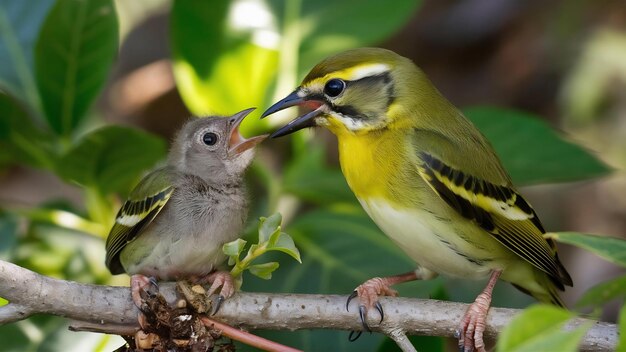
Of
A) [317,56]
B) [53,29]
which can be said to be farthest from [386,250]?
[53,29]

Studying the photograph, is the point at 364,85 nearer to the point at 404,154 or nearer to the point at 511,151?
the point at 404,154

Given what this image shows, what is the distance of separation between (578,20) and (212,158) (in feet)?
12.6

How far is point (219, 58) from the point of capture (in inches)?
176

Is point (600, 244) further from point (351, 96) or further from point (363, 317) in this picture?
point (351, 96)

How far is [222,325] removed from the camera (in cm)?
285

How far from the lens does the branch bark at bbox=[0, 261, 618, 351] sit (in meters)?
2.79

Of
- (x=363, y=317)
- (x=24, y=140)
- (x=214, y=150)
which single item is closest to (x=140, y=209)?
(x=214, y=150)

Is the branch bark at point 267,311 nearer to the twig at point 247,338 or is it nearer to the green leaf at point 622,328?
the twig at point 247,338

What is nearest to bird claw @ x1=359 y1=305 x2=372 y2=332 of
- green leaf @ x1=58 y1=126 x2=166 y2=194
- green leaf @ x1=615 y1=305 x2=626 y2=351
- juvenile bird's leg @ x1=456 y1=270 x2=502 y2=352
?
juvenile bird's leg @ x1=456 y1=270 x2=502 y2=352

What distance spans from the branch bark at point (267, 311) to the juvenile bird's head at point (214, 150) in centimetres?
69

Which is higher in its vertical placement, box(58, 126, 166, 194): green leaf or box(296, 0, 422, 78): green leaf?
box(296, 0, 422, 78): green leaf

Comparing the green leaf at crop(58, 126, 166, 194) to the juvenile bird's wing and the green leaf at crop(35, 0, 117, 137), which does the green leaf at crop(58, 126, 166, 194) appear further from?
the juvenile bird's wing

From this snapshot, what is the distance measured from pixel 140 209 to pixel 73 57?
0.92 meters

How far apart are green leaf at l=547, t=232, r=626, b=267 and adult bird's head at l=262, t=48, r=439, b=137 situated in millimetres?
1354
